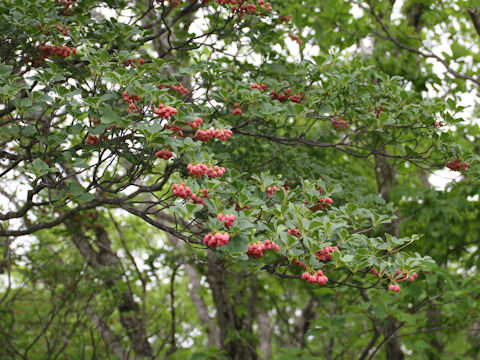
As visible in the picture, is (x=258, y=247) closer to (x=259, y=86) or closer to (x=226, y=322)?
(x=259, y=86)

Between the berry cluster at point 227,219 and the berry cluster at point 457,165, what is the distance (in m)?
2.38

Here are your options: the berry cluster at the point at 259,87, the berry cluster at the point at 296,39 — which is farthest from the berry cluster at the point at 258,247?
the berry cluster at the point at 296,39

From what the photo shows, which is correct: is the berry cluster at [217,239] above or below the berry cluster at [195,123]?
below

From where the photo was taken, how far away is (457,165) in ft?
12.9

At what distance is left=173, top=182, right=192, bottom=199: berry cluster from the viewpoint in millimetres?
2709

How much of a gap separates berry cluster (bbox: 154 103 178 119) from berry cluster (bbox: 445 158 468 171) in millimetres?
2493

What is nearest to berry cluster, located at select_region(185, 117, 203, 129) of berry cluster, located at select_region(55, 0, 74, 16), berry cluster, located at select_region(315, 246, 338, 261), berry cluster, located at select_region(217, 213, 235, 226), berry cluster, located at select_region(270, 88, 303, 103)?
berry cluster, located at select_region(217, 213, 235, 226)

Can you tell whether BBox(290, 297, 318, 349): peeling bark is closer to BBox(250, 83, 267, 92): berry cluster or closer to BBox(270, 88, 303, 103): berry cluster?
BBox(270, 88, 303, 103): berry cluster

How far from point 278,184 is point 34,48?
2.40m

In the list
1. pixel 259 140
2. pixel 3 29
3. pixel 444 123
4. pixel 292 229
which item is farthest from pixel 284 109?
pixel 3 29

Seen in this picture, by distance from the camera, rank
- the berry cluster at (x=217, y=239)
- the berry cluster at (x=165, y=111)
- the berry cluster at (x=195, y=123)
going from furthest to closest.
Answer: the berry cluster at (x=195, y=123)
the berry cluster at (x=165, y=111)
the berry cluster at (x=217, y=239)

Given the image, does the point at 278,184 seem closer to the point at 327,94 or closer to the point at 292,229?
the point at 292,229

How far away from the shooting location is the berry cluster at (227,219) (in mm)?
2506

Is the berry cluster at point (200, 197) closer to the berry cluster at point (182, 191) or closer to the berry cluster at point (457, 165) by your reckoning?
the berry cluster at point (182, 191)
